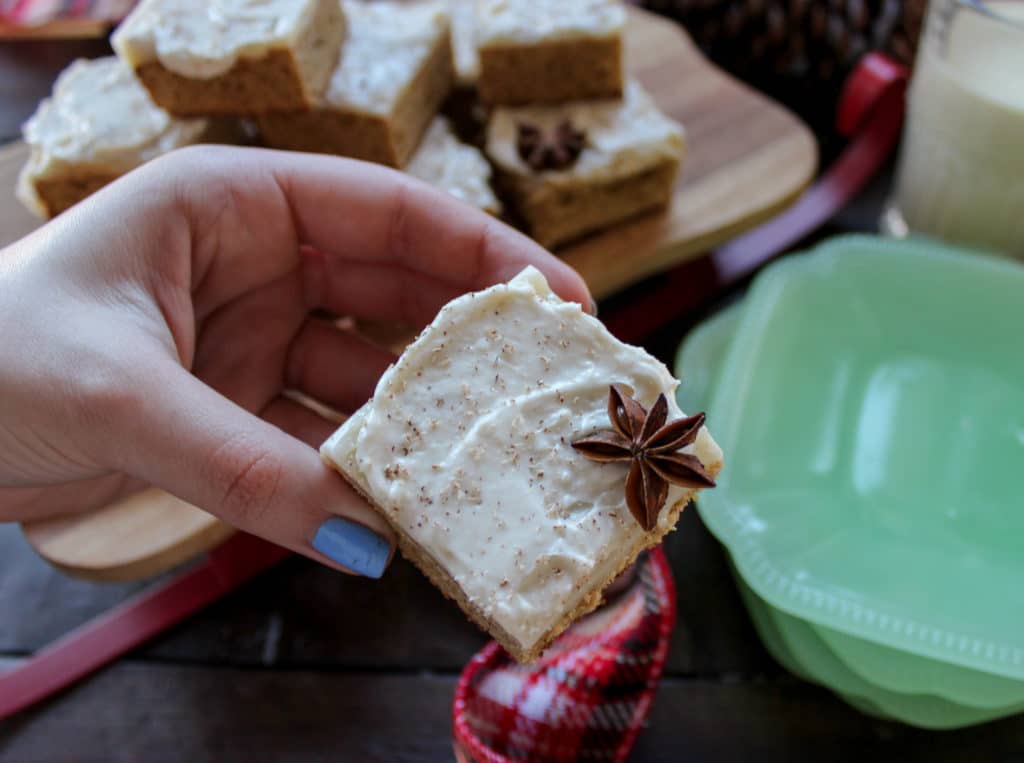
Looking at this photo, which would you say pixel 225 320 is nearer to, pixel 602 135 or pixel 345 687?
pixel 345 687

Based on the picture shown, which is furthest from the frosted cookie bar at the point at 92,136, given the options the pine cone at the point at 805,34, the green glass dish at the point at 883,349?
the pine cone at the point at 805,34

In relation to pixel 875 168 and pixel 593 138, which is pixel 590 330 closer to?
pixel 593 138

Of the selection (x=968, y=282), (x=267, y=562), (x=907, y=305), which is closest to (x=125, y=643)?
(x=267, y=562)

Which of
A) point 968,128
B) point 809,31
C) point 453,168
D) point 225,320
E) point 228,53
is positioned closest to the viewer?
point 225,320

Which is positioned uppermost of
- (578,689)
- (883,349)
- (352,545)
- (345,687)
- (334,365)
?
(352,545)

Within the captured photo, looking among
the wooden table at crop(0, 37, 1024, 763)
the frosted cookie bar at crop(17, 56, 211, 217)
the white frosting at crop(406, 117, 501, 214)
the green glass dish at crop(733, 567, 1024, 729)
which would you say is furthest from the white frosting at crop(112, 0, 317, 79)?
the green glass dish at crop(733, 567, 1024, 729)

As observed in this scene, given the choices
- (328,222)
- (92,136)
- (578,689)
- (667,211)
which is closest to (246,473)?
(328,222)

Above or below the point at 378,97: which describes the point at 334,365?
below

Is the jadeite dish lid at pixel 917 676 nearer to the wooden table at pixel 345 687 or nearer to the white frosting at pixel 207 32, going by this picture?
the wooden table at pixel 345 687
